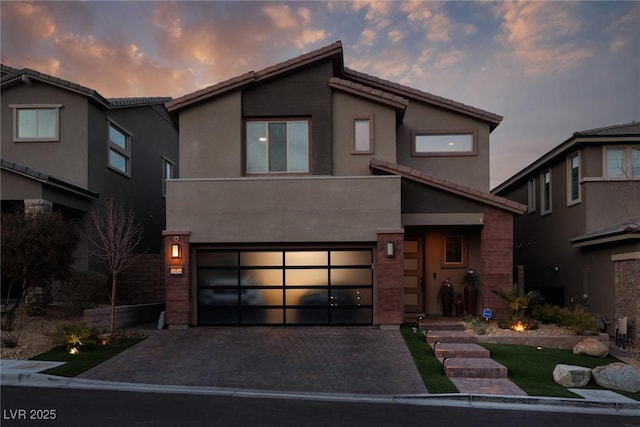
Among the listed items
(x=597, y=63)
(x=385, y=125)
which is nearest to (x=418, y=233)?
(x=385, y=125)

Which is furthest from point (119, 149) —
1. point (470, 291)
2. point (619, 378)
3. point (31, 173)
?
point (619, 378)

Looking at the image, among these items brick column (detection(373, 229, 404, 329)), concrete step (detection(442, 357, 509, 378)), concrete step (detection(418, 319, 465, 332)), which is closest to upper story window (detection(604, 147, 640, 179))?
concrete step (detection(418, 319, 465, 332))

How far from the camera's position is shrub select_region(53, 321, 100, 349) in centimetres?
1157

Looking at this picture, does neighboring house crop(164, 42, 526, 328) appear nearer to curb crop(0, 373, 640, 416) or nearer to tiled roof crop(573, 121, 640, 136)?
tiled roof crop(573, 121, 640, 136)

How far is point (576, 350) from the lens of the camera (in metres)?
11.7

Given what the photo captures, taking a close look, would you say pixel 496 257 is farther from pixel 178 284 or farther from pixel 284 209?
pixel 178 284

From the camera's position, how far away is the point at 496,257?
14250mm

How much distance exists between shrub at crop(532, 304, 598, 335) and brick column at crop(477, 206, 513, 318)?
47.3 inches

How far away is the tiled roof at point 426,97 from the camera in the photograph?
16453 millimetres

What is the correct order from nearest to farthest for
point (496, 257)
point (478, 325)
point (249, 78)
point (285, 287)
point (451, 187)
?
point (478, 325) → point (496, 257) → point (451, 187) → point (285, 287) → point (249, 78)

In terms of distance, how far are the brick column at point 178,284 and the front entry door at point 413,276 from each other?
7021 mm

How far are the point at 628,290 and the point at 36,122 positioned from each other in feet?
63.9

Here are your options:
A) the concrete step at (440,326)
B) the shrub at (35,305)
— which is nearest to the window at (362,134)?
the concrete step at (440,326)

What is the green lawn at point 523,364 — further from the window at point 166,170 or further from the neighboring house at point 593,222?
the window at point 166,170
